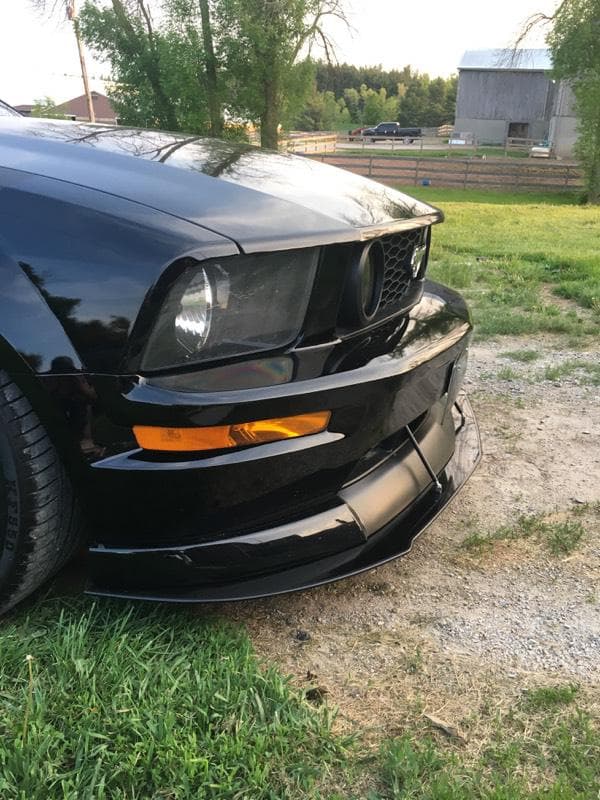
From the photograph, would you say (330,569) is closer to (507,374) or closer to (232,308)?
(232,308)

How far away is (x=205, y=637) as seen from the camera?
175 centimetres

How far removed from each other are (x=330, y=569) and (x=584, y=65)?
82.1ft

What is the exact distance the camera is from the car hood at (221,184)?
161cm

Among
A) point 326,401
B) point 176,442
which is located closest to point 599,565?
point 326,401

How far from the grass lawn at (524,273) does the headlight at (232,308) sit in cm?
315

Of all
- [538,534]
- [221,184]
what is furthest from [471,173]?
[221,184]

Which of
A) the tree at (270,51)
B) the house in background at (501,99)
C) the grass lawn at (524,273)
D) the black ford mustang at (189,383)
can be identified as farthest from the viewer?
the house in background at (501,99)

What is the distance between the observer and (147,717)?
4.76ft

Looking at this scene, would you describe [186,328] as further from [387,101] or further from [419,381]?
[387,101]

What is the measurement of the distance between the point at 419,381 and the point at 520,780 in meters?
0.96

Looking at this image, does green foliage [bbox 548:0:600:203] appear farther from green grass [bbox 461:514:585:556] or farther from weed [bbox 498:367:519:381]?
green grass [bbox 461:514:585:556]

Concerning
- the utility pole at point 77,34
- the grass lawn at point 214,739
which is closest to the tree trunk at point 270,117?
the utility pole at point 77,34

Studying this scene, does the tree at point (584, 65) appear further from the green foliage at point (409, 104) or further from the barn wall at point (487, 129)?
the green foliage at point (409, 104)

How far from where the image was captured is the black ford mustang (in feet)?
4.92
